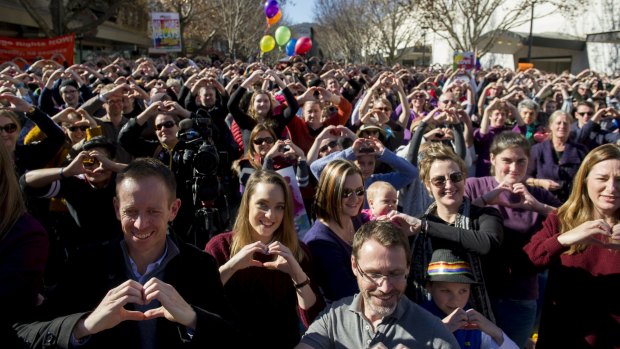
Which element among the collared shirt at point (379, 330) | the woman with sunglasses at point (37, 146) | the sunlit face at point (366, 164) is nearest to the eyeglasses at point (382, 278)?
the collared shirt at point (379, 330)

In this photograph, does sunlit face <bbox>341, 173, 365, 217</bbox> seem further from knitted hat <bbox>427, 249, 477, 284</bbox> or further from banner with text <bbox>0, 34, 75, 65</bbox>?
banner with text <bbox>0, 34, 75, 65</bbox>

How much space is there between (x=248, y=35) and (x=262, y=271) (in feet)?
168

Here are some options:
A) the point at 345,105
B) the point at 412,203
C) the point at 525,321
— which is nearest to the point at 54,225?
the point at 412,203

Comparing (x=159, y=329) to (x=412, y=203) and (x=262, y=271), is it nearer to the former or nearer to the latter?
(x=262, y=271)

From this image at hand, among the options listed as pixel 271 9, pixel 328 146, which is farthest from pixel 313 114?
pixel 271 9

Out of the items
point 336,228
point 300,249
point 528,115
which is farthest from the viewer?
point 528,115

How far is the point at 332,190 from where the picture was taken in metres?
3.13

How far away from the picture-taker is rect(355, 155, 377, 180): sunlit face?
4.29 metres

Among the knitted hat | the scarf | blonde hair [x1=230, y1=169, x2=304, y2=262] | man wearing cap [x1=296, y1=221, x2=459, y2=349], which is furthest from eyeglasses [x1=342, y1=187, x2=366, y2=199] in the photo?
man wearing cap [x1=296, y1=221, x2=459, y2=349]

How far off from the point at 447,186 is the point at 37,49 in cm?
1451

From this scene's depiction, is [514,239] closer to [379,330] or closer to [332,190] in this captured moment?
[332,190]

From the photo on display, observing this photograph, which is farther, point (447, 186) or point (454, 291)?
point (447, 186)

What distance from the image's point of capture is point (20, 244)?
2.04 meters

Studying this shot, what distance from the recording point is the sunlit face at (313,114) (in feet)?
19.7
